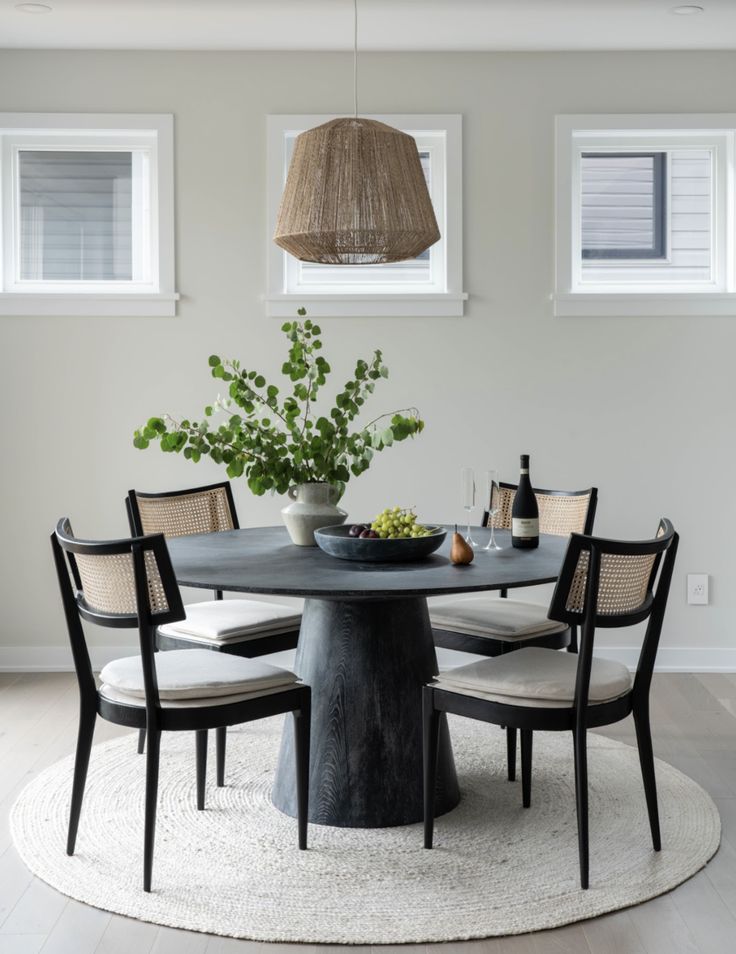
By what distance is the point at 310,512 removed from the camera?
303cm

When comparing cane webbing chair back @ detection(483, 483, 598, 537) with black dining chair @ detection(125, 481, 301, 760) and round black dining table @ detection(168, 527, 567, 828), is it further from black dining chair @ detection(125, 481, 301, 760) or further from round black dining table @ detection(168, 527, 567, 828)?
black dining chair @ detection(125, 481, 301, 760)

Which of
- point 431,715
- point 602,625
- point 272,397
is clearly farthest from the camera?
point 272,397

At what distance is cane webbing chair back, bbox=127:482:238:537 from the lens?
3.47 metres

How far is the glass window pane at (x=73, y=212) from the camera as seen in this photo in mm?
4477

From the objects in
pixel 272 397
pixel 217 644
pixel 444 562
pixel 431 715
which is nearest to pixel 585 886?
pixel 431 715

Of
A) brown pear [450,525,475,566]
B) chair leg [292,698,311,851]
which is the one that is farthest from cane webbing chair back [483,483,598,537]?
chair leg [292,698,311,851]

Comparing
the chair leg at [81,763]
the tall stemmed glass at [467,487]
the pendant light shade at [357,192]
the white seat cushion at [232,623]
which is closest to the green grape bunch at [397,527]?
the tall stemmed glass at [467,487]

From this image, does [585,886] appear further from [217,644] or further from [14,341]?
[14,341]

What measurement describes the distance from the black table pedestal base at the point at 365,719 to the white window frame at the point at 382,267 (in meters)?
1.90

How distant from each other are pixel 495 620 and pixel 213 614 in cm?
85

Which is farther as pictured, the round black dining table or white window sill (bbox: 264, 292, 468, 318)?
white window sill (bbox: 264, 292, 468, 318)

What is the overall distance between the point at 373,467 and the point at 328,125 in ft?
6.10

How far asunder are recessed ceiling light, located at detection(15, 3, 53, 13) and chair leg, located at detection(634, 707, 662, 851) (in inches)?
125

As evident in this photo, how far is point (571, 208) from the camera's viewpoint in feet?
14.4
